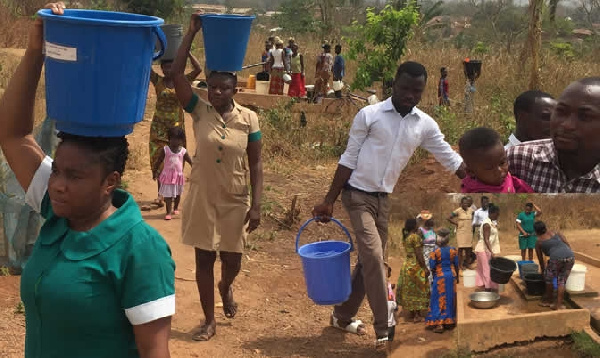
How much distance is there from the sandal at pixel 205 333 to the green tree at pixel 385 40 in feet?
23.6

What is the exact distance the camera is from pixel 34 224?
591 cm

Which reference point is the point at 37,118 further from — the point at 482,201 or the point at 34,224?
the point at 482,201

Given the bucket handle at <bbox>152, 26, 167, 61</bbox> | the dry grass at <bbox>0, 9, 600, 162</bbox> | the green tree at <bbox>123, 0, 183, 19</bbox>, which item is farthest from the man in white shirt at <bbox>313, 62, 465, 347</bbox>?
the green tree at <bbox>123, 0, 183, 19</bbox>

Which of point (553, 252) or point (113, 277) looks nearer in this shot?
point (113, 277)

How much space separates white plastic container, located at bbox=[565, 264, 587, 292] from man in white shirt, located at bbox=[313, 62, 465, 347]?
1.42m

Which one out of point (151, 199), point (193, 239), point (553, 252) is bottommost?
point (151, 199)

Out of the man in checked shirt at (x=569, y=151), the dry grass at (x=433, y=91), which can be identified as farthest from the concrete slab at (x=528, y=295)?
the dry grass at (x=433, y=91)

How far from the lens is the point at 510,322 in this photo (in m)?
3.70

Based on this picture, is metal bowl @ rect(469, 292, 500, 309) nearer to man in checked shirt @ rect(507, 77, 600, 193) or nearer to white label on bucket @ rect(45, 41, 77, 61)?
man in checked shirt @ rect(507, 77, 600, 193)

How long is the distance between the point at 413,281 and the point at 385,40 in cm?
773

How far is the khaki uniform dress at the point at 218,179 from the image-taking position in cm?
480

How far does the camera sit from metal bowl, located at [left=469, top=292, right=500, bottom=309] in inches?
145

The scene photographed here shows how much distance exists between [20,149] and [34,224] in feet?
12.4

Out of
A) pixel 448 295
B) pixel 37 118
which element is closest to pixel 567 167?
pixel 448 295
